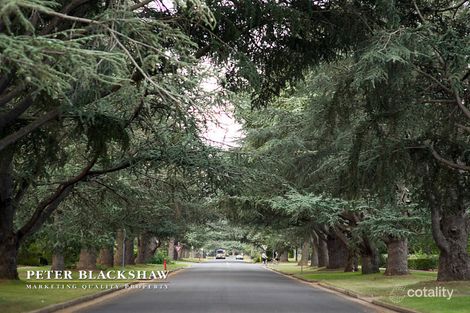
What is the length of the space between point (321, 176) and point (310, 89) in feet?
27.4

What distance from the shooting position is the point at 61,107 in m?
10.6

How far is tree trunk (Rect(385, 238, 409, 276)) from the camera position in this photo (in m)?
31.4

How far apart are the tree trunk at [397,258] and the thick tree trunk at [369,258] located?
10.8ft

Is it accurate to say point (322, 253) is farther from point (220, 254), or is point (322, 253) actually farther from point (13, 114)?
point (220, 254)

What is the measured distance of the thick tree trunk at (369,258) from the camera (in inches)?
1385

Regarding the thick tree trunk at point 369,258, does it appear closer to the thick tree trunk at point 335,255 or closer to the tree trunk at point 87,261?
the thick tree trunk at point 335,255

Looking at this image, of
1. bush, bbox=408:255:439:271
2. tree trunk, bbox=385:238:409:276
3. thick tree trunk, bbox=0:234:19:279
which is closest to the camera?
thick tree trunk, bbox=0:234:19:279

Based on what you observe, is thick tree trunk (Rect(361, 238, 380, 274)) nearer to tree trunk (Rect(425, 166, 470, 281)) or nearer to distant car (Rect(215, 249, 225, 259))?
tree trunk (Rect(425, 166, 470, 281))

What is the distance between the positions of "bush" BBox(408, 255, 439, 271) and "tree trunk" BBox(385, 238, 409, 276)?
1489cm

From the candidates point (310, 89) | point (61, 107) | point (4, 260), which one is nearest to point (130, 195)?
point (4, 260)

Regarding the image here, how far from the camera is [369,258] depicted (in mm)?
35438

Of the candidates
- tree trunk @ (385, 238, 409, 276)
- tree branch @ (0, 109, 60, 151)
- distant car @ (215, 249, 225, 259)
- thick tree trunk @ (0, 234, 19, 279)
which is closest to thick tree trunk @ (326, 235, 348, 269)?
tree trunk @ (385, 238, 409, 276)

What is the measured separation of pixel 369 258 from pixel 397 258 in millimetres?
3900

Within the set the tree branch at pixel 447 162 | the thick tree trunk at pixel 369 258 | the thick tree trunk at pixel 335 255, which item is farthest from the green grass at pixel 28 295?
the thick tree trunk at pixel 335 255
